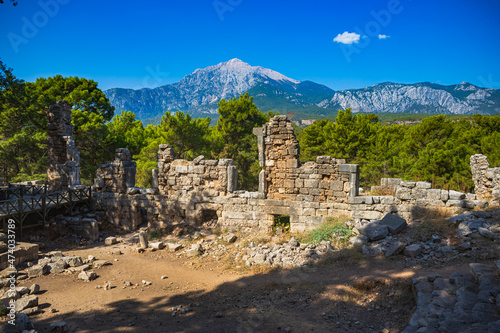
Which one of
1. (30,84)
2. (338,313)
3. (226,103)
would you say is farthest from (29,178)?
(338,313)

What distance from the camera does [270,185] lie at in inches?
431

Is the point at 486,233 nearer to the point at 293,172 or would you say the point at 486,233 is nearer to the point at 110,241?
the point at 293,172

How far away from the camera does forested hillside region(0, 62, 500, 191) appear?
57.7ft

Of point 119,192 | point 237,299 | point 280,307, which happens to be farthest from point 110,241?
point 280,307

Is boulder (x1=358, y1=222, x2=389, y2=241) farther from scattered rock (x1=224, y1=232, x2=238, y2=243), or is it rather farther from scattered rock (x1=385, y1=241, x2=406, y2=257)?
scattered rock (x1=224, y1=232, x2=238, y2=243)

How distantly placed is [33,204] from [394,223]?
40.9ft

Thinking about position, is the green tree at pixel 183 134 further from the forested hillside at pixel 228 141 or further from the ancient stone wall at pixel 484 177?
the ancient stone wall at pixel 484 177

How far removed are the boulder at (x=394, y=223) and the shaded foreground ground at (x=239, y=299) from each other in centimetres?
144

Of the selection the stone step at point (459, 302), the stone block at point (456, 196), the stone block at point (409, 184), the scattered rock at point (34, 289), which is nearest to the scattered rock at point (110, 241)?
the scattered rock at point (34, 289)

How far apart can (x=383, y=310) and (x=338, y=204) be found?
5.14m

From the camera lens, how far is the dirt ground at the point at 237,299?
5195 mm

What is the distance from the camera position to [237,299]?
255 inches

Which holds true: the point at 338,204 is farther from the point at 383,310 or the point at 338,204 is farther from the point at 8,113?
the point at 8,113

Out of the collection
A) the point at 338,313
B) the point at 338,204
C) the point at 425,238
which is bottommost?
the point at 338,313
